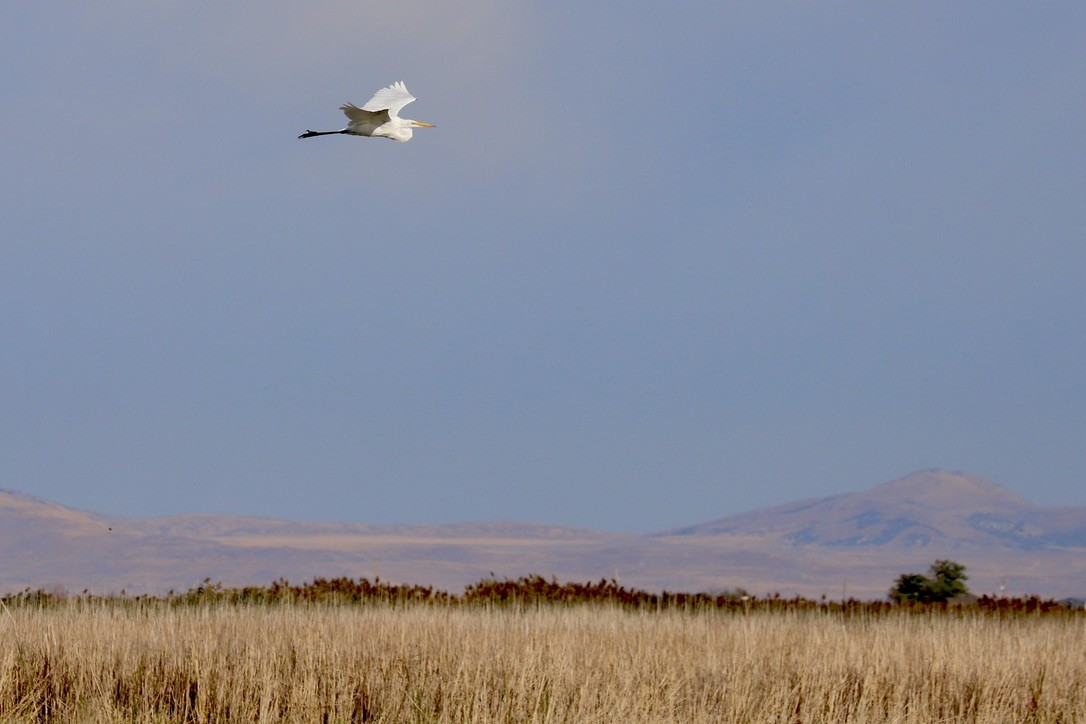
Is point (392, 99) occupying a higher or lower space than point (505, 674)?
higher

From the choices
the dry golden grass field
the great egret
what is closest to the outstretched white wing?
the great egret

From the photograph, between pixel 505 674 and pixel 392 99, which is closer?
pixel 505 674

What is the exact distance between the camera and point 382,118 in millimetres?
12047

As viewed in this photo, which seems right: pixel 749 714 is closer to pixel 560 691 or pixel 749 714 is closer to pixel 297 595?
pixel 560 691

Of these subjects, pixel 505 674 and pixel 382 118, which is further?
pixel 382 118

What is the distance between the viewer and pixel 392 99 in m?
12.8

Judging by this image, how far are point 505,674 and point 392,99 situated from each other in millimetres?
6326

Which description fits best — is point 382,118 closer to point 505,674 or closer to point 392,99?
point 392,99

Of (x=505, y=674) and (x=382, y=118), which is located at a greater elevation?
(x=382, y=118)

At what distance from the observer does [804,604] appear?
1689cm

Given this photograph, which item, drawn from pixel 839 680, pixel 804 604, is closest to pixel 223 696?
pixel 839 680

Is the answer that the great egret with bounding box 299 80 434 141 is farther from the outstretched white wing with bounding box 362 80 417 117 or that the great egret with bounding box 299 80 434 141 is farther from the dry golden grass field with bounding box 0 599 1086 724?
the dry golden grass field with bounding box 0 599 1086 724

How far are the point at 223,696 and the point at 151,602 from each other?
22.5 feet

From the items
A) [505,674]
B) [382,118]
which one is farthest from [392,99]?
[505,674]
